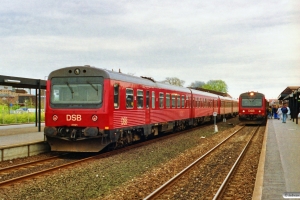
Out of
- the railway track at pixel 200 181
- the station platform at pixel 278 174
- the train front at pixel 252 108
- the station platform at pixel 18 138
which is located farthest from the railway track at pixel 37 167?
the train front at pixel 252 108

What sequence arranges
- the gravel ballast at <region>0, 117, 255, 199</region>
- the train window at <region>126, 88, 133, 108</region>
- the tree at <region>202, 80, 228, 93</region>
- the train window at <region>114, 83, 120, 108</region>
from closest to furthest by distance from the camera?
the gravel ballast at <region>0, 117, 255, 199</region>
the train window at <region>114, 83, 120, 108</region>
the train window at <region>126, 88, 133, 108</region>
the tree at <region>202, 80, 228, 93</region>

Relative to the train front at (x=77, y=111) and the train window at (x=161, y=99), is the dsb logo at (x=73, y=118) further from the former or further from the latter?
the train window at (x=161, y=99)

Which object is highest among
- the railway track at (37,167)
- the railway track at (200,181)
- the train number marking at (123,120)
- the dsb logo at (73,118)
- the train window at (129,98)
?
the train window at (129,98)

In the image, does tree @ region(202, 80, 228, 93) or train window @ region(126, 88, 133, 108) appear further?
tree @ region(202, 80, 228, 93)

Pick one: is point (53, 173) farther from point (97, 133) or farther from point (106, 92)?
point (106, 92)

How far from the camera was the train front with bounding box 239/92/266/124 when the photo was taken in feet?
108

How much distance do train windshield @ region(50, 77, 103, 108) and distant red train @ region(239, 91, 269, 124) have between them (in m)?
22.3

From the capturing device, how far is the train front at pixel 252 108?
108ft

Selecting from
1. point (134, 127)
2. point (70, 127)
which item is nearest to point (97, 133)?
point (70, 127)

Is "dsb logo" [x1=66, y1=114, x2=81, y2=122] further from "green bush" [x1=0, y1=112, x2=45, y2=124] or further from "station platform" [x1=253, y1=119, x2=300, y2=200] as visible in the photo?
"green bush" [x1=0, y1=112, x2=45, y2=124]

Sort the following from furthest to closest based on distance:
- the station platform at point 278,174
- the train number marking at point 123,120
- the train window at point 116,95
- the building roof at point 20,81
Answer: the building roof at point 20,81
the train number marking at point 123,120
the train window at point 116,95
the station platform at point 278,174

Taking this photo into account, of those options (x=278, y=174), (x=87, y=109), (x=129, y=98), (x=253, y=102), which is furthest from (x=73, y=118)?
(x=253, y=102)

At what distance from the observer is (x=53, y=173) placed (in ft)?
34.6

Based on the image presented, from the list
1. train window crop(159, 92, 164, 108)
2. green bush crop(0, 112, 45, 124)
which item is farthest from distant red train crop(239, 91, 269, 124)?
green bush crop(0, 112, 45, 124)
